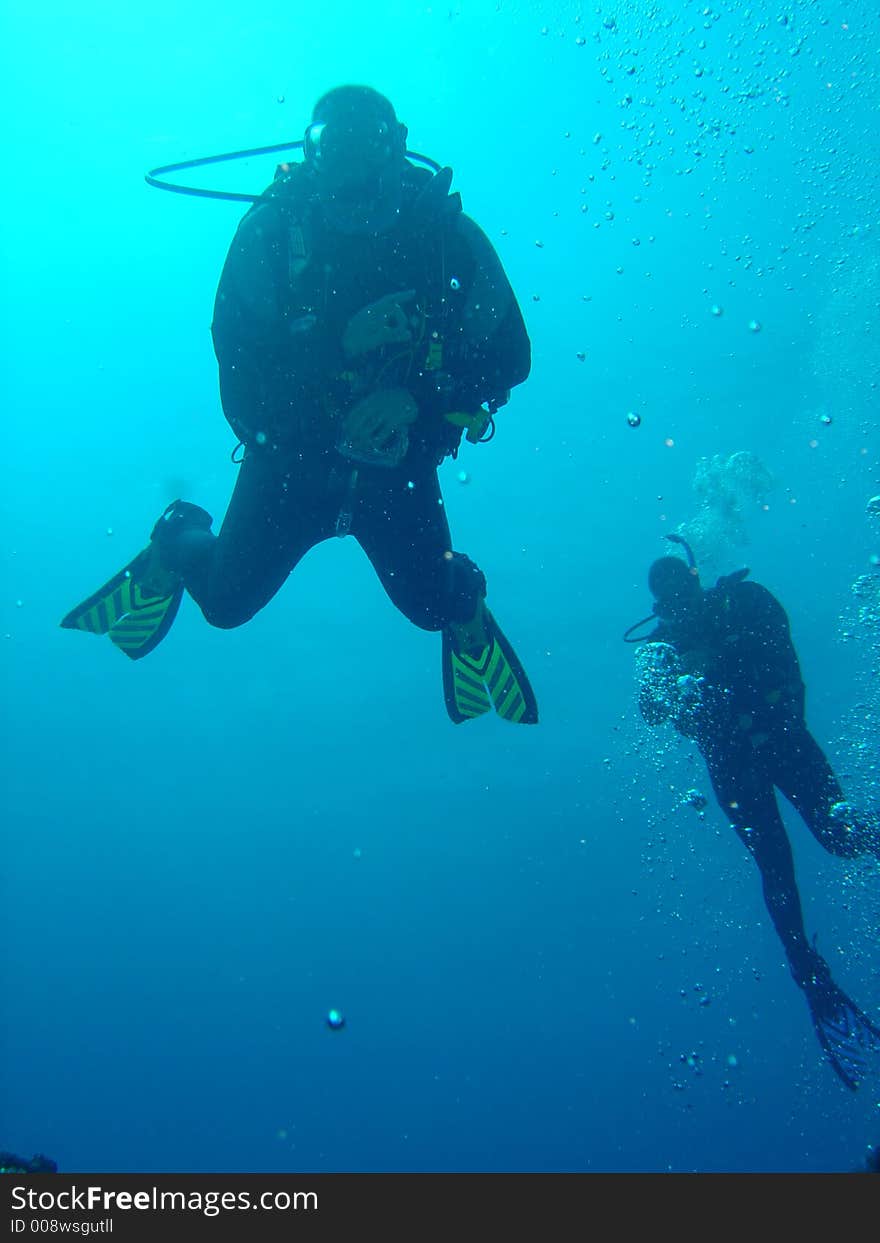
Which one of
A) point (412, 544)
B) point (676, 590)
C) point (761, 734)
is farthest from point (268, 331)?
point (761, 734)

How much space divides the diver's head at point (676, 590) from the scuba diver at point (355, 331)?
157 inches

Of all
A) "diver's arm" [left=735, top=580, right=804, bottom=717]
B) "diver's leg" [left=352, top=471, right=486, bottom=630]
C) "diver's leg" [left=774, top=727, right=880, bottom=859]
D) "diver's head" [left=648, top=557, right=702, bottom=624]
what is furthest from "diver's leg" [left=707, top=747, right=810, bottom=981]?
"diver's leg" [left=352, top=471, right=486, bottom=630]

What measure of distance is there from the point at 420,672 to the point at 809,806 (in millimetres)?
22854

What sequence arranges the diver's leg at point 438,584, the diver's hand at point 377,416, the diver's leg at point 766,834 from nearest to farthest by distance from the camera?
the diver's hand at point 377,416, the diver's leg at point 438,584, the diver's leg at point 766,834

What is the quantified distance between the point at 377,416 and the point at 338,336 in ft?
1.18

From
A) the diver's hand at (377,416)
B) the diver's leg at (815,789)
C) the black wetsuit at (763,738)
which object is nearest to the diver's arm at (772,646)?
the black wetsuit at (763,738)

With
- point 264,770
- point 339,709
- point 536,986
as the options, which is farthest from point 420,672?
point 536,986

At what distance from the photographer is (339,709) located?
29.9 metres

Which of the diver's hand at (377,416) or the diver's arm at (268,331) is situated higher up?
the diver's arm at (268,331)

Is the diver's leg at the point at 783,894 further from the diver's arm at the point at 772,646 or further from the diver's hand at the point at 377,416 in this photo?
Answer: the diver's hand at the point at 377,416

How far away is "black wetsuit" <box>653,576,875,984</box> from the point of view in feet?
20.6

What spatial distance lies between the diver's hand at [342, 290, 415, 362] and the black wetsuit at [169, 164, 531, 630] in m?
0.06

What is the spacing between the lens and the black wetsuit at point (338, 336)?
9.51 feet
